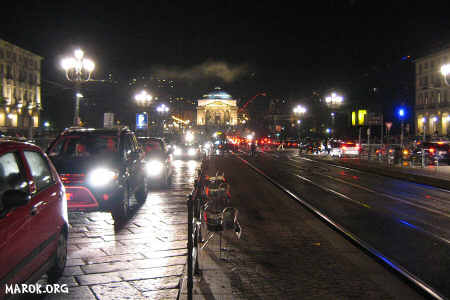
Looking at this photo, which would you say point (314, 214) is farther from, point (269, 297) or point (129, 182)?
point (269, 297)

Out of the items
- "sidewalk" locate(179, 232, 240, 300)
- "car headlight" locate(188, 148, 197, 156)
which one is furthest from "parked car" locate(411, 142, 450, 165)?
"sidewalk" locate(179, 232, 240, 300)

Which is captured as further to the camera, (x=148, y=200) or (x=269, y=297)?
(x=148, y=200)

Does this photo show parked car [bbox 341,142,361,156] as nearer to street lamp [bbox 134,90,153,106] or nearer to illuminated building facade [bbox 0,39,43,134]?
street lamp [bbox 134,90,153,106]

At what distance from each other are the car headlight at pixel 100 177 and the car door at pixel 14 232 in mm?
4255

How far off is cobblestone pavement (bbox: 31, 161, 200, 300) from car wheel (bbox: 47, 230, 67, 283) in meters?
0.11

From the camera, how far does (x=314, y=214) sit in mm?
10555

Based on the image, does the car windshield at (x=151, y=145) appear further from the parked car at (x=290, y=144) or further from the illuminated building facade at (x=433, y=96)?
the illuminated building facade at (x=433, y=96)

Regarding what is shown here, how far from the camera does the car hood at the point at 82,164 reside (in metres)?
8.96

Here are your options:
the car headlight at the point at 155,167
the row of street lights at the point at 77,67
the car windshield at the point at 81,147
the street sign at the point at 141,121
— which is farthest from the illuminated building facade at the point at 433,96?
the car windshield at the point at 81,147

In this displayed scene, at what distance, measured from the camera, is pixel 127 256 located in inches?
265

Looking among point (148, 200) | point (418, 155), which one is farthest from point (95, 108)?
point (148, 200)

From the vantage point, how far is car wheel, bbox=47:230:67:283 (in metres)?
5.50

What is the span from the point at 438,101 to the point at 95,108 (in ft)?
173

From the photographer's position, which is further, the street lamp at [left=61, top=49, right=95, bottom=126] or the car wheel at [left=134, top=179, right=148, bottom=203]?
the street lamp at [left=61, top=49, right=95, bottom=126]
